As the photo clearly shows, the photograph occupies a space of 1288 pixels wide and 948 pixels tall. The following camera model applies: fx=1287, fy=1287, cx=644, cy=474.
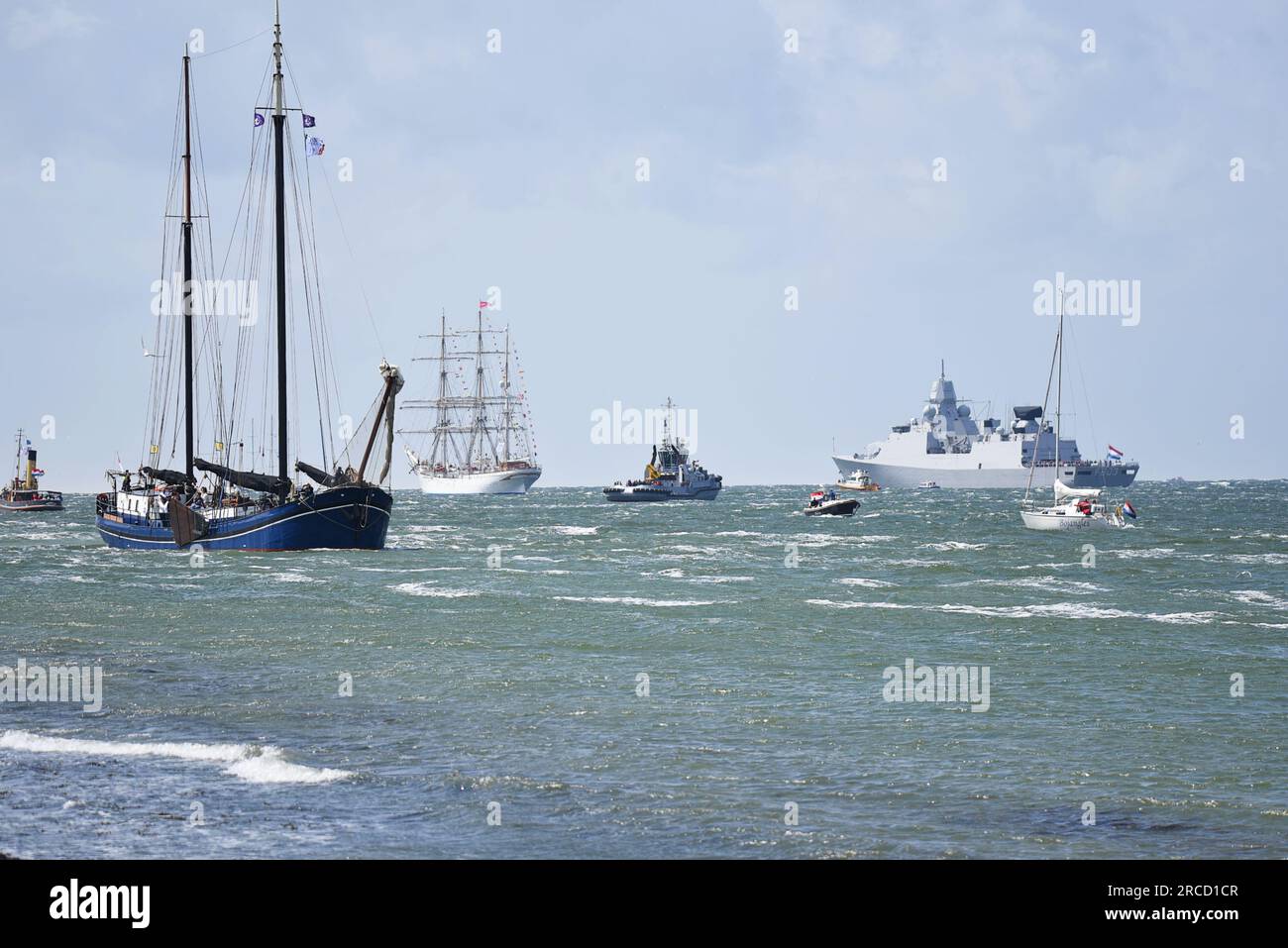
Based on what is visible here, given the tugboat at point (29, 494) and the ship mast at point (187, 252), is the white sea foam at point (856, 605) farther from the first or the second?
the tugboat at point (29, 494)

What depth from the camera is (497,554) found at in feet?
205

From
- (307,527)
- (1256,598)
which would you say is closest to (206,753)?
(1256,598)

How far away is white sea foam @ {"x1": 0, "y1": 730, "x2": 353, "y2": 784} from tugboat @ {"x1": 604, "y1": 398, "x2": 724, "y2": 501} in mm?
A: 150780

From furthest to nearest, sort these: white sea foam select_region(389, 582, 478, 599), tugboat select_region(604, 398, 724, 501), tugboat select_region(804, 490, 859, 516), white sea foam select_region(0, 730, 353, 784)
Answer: tugboat select_region(604, 398, 724, 501) < tugboat select_region(804, 490, 859, 516) < white sea foam select_region(389, 582, 478, 599) < white sea foam select_region(0, 730, 353, 784)

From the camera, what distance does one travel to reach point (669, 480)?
169 meters

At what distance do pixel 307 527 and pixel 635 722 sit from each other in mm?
38116

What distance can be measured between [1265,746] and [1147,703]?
3614 millimetres


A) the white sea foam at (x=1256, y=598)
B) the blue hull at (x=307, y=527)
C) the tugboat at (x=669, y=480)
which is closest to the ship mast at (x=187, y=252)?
the blue hull at (x=307, y=527)

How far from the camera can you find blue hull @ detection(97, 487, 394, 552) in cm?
5372

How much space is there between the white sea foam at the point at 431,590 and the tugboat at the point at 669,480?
124 meters

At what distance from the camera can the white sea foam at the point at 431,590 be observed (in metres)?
39.9

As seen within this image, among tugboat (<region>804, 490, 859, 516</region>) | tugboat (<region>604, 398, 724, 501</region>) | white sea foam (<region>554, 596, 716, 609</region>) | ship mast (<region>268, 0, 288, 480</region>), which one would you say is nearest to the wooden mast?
ship mast (<region>268, 0, 288, 480</region>)

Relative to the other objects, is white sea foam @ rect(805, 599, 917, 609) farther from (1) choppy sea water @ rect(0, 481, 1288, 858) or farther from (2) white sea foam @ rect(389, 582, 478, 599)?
(2) white sea foam @ rect(389, 582, 478, 599)
